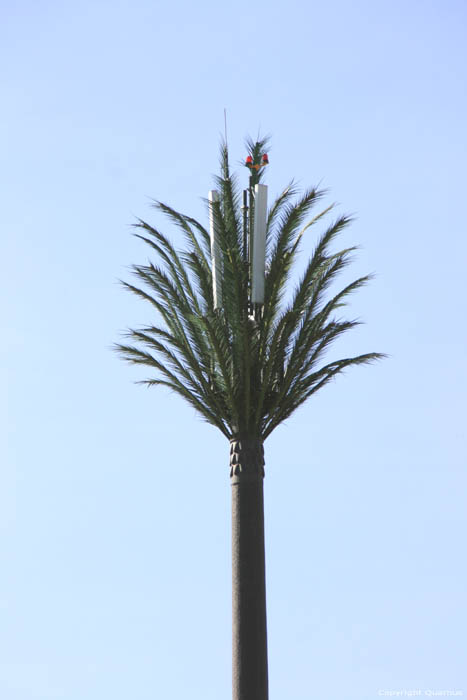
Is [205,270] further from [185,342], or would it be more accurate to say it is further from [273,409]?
[273,409]

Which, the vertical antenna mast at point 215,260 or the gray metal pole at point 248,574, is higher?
the vertical antenna mast at point 215,260

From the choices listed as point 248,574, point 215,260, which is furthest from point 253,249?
point 248,574

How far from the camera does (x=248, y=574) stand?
15203 mm

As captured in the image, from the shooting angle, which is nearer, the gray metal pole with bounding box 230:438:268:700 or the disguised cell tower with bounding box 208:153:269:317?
the gray metal pole with bounding box 230:438:268:700

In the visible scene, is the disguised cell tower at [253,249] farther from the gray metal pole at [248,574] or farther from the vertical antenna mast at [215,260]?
the gray metal pole at [248,574]

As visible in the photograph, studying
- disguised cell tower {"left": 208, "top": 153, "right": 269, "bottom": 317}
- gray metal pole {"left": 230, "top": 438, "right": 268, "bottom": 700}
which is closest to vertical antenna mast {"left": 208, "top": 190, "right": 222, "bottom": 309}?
disguised cell tower {"left": 208, "top": 153, "right": 269, "bottom": 317}

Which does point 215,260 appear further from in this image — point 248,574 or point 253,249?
point 248,574

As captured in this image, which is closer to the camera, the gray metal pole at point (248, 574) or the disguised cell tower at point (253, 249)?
the gray metal pole at point (248, 574)

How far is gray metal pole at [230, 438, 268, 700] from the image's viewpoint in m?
14.8

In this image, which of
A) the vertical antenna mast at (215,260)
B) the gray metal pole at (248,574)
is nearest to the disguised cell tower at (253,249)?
the vertical antenna mast at (215,260)

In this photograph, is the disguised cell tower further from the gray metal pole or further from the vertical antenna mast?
the gray metal pole

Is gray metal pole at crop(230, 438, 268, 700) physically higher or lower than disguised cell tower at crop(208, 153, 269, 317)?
lower

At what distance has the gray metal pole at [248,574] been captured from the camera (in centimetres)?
1477


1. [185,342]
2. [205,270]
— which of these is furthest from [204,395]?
[205,270]
